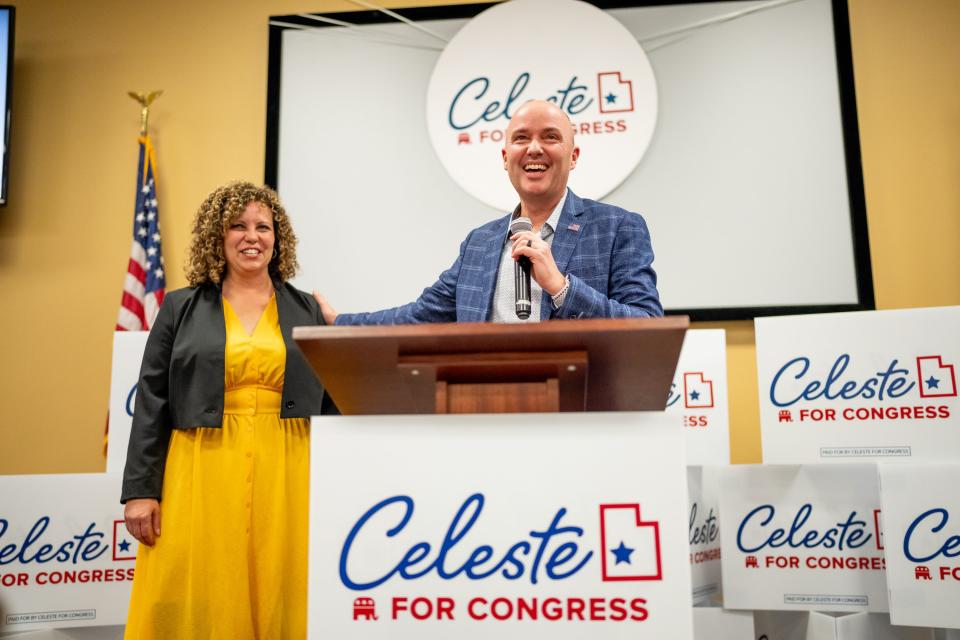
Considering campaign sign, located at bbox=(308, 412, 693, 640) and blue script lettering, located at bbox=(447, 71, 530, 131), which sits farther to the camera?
blue script lettering, located at bbox=(447, 71, 530, 131)

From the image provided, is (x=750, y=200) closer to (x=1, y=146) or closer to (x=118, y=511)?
(x=118, y=511)

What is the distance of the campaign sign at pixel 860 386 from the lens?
2.29 meters

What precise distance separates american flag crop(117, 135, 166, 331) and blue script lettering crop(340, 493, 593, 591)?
2.65m

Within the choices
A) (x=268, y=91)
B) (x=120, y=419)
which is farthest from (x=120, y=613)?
(x=268, y=91)

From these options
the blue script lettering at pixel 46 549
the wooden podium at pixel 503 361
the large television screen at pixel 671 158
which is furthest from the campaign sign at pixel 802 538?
the blue script lettering at pixel 46 549

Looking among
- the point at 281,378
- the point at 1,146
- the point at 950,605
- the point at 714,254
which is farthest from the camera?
the point at 1,146

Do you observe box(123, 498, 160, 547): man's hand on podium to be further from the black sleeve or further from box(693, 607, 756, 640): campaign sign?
box(693, 607, 756, 640): campaign sign

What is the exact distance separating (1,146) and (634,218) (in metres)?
3.21

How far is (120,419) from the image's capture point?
8.96 ft

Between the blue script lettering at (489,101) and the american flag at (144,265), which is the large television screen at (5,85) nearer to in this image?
the american flag at (144,265)

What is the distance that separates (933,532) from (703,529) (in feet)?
2.37

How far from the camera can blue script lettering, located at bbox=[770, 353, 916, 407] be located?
2.32 metres

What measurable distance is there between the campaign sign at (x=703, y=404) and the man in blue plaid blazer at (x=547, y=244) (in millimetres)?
957

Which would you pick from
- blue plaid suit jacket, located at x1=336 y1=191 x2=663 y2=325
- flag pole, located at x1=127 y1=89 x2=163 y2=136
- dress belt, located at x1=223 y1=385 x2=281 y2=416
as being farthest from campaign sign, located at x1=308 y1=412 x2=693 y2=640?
flag pole, located at x1=127 y1=89 x2=163 y2=136
